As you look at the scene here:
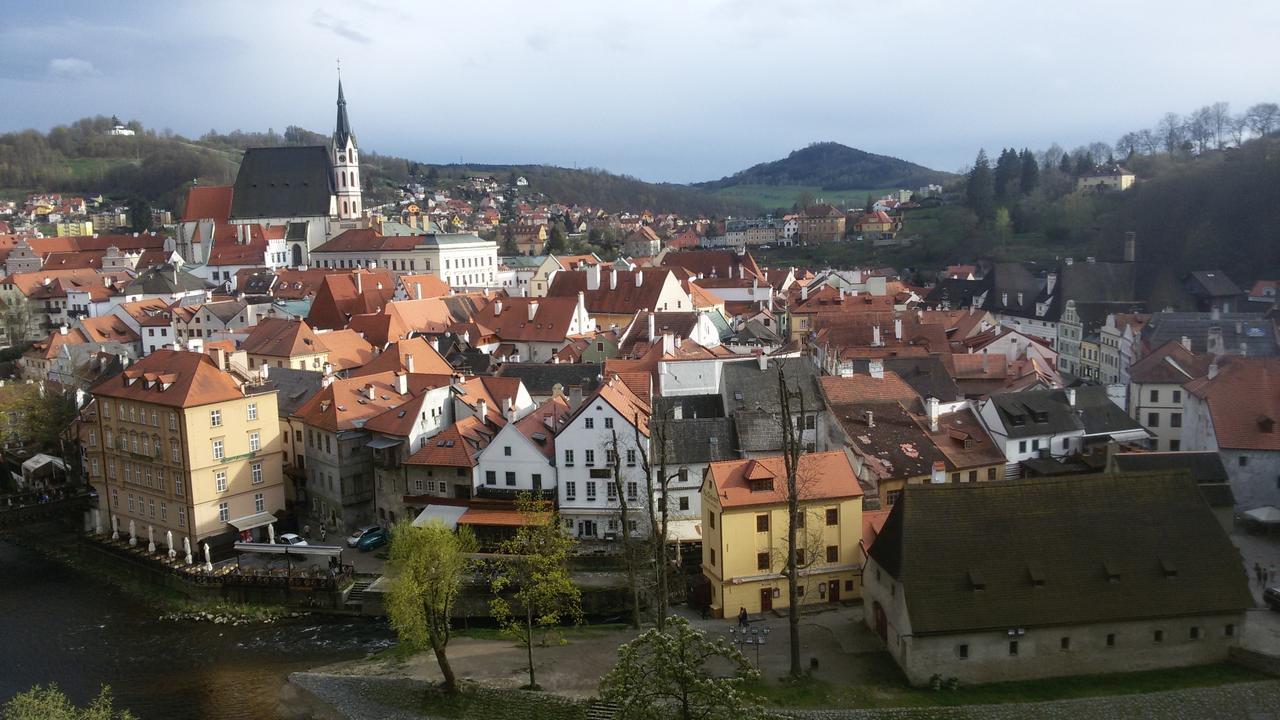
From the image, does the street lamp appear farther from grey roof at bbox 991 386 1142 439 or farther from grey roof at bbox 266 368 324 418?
grey roof at bbox 266 368 324 418

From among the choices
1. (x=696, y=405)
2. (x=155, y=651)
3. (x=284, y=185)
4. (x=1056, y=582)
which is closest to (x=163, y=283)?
(x=284, y=185)

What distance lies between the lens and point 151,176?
7318 inches

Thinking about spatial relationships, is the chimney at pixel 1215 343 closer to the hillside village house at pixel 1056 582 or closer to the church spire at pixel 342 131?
the hillside village house at pixel 1056 582

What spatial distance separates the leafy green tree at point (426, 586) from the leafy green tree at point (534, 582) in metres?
1.98

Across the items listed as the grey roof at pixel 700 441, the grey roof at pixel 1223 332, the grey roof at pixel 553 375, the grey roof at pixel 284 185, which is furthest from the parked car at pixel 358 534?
the grey roof at pixel 284 185

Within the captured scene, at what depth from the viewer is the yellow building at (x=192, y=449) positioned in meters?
39.9

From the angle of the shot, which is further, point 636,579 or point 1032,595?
point 636,579

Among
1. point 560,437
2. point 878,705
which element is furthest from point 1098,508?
point 560,437

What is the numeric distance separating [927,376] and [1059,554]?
20.7 meters

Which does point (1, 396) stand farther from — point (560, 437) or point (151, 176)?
point (151, 176)

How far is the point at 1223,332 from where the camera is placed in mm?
53156

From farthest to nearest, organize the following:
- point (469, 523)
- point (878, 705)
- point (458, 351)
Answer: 1. point (458, 351)
2. point (469, 523)
3. point (878, 705)

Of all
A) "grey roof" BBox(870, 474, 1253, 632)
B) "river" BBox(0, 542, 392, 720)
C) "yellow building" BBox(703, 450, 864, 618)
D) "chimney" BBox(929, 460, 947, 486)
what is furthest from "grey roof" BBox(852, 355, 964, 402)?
"river" BBox(0, 542, 392, 720)

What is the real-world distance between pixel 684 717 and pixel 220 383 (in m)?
29.1
